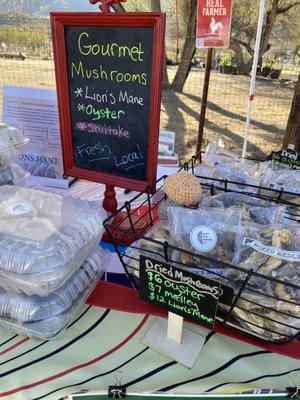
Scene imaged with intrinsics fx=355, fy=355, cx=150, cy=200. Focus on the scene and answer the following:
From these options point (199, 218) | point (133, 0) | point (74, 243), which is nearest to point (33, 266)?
point (74, 243)

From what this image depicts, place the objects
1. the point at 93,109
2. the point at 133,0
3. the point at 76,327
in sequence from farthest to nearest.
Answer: the point at 133,0 < the point at 93,109 < the point at 76,327

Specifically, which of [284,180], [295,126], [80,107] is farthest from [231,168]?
[295,126]

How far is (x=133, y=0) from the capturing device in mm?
9250

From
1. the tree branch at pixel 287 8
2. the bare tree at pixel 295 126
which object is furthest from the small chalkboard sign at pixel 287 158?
the tree branch at pixel 287 8

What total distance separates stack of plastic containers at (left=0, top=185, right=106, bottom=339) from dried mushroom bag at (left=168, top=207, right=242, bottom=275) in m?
0.16

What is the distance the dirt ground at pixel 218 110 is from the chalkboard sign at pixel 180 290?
139 inches

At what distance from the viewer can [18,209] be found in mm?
639

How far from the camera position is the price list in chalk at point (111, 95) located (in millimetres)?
822

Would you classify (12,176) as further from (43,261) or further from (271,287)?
(271,287)

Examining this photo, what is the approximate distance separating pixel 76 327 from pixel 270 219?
0.41m

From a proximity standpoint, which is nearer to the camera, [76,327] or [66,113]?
[76,327]

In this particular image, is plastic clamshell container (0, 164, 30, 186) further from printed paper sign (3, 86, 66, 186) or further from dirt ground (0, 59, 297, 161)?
dirt ground (0, 59, 297, 161)

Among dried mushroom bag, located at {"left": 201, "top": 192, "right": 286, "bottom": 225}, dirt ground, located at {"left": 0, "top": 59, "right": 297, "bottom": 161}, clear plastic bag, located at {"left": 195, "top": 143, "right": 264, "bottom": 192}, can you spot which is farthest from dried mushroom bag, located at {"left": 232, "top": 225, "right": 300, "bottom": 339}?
dirt ground, located at {"left": 0, "top": 59, "right": 297, "bottom": 161}

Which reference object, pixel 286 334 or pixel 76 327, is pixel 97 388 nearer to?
pixel 76 327
